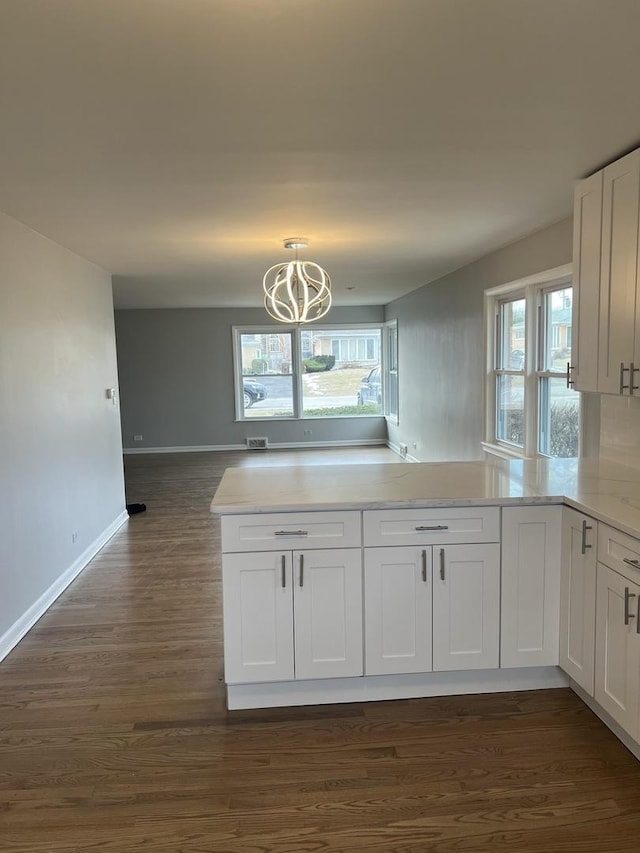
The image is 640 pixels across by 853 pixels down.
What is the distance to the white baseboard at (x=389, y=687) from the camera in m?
2.67

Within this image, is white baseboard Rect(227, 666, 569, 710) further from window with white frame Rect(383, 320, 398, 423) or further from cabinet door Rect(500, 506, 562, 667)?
window with white frame Rect(383, 320, 398, 423)

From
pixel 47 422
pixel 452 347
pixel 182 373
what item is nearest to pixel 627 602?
pixel 47 422

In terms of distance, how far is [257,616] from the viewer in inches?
102

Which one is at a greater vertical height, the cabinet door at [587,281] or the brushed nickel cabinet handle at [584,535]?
the cabinet door at [587,281]

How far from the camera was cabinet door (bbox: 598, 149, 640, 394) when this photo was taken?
2.52 metres

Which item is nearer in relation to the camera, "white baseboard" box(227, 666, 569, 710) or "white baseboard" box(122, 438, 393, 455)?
"white baseboard" box(227, 666, 569, 710)

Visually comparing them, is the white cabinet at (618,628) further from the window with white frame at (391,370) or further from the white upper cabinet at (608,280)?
the window with white frame at (391,370)

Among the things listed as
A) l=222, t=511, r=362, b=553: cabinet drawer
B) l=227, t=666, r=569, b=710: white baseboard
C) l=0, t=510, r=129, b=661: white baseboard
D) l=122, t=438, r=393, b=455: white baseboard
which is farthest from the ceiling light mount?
l=122, t=438, r=393, b=455: white baseboard

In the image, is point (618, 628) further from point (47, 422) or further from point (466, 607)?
point (47, 422)

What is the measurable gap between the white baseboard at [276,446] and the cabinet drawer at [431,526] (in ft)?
25.1

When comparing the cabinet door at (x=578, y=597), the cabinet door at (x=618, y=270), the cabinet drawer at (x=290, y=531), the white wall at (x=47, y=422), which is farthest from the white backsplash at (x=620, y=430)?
the white wall at (x=47, y=422)

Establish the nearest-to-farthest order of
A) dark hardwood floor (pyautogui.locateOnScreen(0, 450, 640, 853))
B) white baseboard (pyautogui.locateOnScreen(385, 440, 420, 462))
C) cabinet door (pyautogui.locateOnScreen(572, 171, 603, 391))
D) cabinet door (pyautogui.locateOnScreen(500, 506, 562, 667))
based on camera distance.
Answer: dark hardwood floor (pyautogui.locateOnScreen(0, 450, 640, 853))
cabinet door (pyautogui.locateOnScreen(500, 506, 562, 667))
cabinet door (pyautogui.locateOnScreen(572, 171, 603, 391))
white baseboard (pyautogui.locateOnScreen(385, 440, 420, 462))

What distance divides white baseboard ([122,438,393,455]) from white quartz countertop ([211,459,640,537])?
23.2 ft

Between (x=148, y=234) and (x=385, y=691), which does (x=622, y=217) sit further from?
(x=148, y=234)
